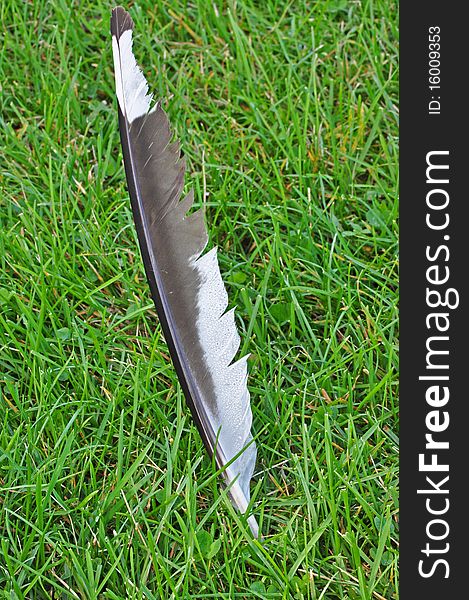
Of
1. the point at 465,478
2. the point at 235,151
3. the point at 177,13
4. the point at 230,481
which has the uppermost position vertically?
the point at 177,13

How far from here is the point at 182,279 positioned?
1.75m

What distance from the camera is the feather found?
1.71 metres

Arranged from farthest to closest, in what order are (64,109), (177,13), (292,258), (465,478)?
(177,13) < (64,109) < (292,258) < (465,478)

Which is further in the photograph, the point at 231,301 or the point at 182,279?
the point at 231,301

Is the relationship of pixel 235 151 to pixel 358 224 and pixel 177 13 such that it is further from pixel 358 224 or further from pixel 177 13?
pixel 177 13

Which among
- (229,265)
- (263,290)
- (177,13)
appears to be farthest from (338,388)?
(177,13)

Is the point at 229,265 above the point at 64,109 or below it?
below

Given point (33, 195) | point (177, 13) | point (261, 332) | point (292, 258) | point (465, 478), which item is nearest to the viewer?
point (465, 478)

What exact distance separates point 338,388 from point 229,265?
448 millimetres

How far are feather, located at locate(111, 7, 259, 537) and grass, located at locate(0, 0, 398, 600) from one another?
9 cm

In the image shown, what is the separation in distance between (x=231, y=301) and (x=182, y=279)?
321mm

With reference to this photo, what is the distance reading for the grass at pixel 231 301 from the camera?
1640mm

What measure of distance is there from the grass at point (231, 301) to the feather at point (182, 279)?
0.09 meters

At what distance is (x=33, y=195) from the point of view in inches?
89.6
